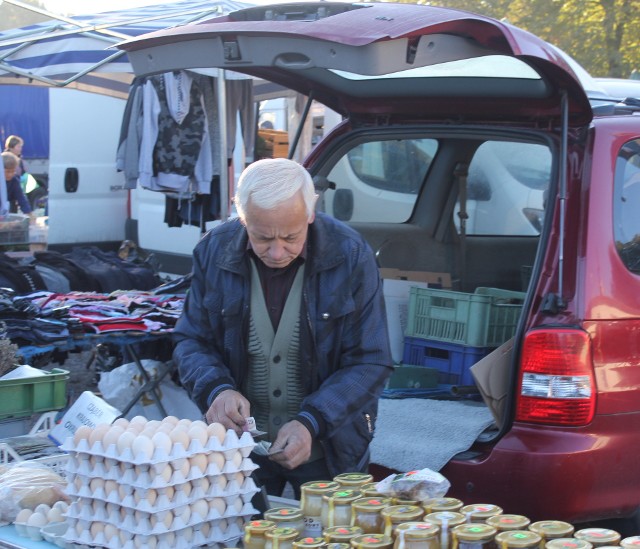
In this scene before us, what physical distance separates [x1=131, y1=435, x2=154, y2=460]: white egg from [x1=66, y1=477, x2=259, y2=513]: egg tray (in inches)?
3.3

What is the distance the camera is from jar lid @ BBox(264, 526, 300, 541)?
7.36 feet

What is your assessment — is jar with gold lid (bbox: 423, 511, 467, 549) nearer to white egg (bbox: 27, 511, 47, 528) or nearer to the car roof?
white egg (bbox: 27, 511, 47, 528)

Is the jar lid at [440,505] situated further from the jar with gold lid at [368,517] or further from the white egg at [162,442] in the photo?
the white egg at [162,442]

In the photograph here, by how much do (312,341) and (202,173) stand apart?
572 cm

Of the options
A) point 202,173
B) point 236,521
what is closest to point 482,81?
point 236,521

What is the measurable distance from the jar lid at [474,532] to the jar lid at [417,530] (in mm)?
46

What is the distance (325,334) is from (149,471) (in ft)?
2.52

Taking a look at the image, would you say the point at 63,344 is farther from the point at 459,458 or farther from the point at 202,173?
the point at 202,173

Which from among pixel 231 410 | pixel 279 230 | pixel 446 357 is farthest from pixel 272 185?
pixel 446 357

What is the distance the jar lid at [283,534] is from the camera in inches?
88.3

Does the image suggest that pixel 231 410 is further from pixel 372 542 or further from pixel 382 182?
pixel 382 182

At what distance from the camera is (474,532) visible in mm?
2098

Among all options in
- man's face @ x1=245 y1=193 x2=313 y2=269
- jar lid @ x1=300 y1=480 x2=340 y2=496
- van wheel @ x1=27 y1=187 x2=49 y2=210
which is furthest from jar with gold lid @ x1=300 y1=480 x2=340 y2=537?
van wheel @ x1=27 y1=187 x2=49 y2=210

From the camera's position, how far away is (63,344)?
5.46m
